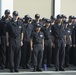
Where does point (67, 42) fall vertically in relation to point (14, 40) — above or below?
below

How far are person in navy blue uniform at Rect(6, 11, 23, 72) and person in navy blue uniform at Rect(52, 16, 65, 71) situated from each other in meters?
1.36

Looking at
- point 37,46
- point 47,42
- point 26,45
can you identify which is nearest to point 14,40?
point 37,46

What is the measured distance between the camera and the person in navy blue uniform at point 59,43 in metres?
14.7

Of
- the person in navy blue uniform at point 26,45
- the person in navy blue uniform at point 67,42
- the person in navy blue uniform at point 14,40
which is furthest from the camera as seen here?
the person in navy blue uniform at point 67,42

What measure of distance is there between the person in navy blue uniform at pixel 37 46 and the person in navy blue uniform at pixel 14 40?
0.53 m

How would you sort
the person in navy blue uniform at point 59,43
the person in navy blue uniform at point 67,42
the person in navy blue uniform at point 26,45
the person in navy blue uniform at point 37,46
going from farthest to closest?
the person in navy blue uniform at point 67,42, the person in navy blue uniform at point 26,45, the person in navy blue uniform at point 59,43, the person in navy blue uniform at point 37,46

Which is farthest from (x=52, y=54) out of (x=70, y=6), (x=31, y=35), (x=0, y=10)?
(x=70, y=6)

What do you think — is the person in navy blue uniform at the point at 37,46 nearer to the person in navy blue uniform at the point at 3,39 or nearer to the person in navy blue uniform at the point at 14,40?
the person in navy blue uniform at the point at 14,40

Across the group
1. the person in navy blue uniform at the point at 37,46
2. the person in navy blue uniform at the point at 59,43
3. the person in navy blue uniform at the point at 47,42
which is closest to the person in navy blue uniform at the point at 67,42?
the person in navy blue uniform at the point at 47,42

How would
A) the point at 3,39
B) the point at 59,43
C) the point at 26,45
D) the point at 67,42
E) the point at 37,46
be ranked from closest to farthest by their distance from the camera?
the point at 37,46 → the point at 59,43 → the point at 3,39 → the point at 26,45 → the point at 67,42

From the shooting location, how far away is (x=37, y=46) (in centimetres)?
1448

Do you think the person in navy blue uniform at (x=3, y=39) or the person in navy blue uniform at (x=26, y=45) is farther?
the person in navy blue uniform at (x=26, y=45)

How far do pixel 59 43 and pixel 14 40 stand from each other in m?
1.73

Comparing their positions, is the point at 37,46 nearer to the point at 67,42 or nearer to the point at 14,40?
the point at 14,40
